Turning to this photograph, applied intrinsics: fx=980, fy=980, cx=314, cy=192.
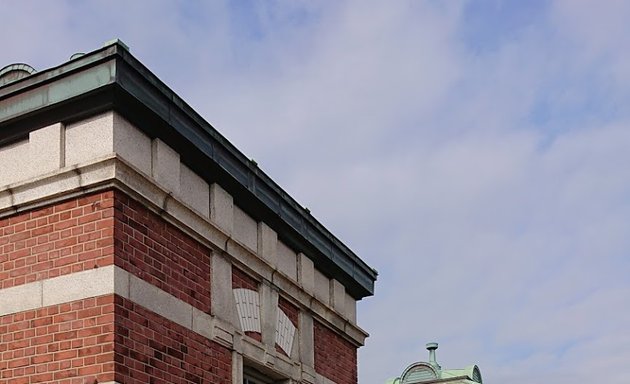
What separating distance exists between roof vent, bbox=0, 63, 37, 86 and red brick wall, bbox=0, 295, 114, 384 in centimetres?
244

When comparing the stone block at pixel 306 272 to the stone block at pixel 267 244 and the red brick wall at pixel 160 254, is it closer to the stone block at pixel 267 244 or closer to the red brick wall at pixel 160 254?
the stone block at pixel 267 244

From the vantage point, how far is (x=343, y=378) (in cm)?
1320

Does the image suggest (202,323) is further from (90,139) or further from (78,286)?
(90,139)

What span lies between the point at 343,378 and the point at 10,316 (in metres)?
5.78

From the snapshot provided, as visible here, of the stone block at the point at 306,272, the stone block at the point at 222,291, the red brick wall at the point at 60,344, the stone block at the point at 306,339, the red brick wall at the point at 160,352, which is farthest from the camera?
the stone block at the point at 306,272

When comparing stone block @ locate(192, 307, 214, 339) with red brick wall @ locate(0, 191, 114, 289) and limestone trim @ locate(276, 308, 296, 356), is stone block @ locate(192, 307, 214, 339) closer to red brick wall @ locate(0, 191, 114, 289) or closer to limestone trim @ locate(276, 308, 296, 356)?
red brick wall @ locate(0, 191, 114, 289)

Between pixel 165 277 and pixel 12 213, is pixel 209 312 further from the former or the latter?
pixel 12 213

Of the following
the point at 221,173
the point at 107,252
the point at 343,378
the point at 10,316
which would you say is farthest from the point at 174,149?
the point at 343,378

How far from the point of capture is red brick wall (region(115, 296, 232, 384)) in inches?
317

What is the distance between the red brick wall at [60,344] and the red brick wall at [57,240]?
34 centimetres

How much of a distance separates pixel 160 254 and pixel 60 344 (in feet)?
4.05

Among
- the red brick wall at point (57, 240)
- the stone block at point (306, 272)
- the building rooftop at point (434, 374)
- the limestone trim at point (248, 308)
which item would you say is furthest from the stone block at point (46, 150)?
the building rooftop at point (434, 374)

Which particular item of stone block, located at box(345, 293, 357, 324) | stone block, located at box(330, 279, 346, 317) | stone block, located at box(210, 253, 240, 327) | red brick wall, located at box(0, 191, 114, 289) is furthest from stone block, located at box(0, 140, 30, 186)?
stone block, located at box(345, 293, 357, 324)

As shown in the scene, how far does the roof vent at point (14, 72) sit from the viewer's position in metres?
9.48
